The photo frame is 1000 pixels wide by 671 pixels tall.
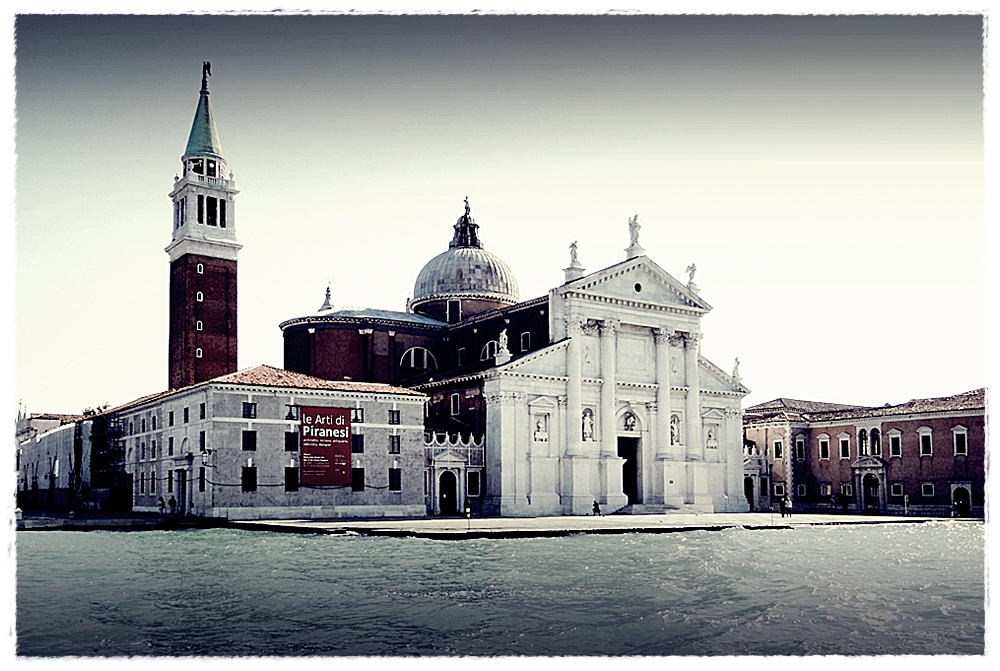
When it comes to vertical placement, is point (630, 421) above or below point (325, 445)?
above

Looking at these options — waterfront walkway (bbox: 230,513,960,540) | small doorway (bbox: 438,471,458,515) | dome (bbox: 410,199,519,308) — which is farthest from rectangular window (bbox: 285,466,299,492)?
dome (bbox: 410,199,519,308)

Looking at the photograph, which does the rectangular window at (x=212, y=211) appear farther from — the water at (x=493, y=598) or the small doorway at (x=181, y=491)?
the water at (x=493, y=598)

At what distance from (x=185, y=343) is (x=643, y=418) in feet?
62.6

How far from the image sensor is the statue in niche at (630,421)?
4581 centimetres

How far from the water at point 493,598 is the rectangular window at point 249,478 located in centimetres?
841

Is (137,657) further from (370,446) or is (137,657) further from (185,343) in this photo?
(185,343)

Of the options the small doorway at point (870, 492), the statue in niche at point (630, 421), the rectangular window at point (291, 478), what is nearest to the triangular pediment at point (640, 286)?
the statue in niche at point (630, 421)

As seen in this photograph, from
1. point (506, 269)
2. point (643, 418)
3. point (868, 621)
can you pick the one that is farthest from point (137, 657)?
point (506, 269)

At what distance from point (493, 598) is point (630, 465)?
1220 inches

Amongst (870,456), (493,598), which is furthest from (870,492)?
(493,598)

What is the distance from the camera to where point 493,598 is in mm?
15836

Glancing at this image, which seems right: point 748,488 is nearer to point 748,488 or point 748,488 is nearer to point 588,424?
point 748,488

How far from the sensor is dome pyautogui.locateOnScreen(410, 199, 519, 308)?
182 ft

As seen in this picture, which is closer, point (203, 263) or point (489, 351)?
point (203, 263)
